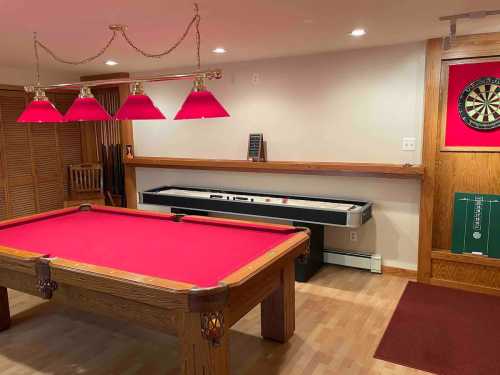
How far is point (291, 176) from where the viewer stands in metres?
4.73

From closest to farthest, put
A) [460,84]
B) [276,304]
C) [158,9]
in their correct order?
[158,9] → [276,304] → [460,84]

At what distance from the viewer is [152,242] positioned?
2.80 metres

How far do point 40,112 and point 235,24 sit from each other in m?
1.59

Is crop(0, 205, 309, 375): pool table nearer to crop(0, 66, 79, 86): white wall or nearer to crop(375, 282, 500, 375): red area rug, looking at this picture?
crop(375, 282, 500, 375): red area rug

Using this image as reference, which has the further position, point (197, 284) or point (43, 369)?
point (43, 369)

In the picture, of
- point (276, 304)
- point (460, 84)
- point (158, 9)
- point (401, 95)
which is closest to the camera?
point (158, 9)

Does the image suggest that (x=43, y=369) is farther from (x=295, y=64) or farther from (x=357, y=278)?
(x=295, y=64)

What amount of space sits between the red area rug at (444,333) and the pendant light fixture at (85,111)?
2576 millimetres

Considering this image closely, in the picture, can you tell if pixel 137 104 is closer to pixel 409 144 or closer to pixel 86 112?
pixel 86 112

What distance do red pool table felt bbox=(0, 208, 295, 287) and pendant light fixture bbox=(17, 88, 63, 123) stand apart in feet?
2.83

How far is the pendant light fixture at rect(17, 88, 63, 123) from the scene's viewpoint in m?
2.92

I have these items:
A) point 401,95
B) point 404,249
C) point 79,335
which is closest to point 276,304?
point 79,335

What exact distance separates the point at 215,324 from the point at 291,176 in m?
2.99

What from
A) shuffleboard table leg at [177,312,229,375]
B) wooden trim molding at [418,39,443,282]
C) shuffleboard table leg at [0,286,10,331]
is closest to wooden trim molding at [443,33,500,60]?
wooden trim molding at [418,39,443,282]
